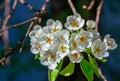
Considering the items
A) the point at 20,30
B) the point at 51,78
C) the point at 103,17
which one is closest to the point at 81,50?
the point at 51,78

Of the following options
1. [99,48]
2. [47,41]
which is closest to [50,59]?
[47,41]

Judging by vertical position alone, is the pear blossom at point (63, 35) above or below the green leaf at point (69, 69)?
above

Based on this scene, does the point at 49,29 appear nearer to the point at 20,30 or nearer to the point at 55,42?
the point at 55,42

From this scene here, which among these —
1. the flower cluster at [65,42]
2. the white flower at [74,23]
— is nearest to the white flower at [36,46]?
the flower cluster at [65,42]

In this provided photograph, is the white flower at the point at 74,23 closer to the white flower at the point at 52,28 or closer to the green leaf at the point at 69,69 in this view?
the white flower at the point at 52,28

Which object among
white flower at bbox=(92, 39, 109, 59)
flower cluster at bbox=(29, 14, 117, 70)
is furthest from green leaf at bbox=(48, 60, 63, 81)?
white flower at bbox=(92, 39, 109, 59)

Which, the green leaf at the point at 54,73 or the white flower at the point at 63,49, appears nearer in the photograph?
the white flower at the point at 63,49

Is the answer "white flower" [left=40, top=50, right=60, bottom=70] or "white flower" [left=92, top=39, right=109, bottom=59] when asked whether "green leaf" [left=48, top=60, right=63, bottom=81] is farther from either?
"white flower" [left=92, top=39, right=109, bottom=59]
